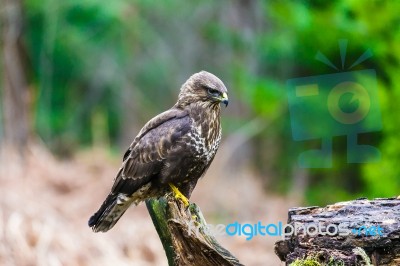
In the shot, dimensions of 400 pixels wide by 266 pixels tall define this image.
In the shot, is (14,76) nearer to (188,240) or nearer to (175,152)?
(175,152)

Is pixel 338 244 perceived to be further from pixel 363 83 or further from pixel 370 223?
pixel 363 83

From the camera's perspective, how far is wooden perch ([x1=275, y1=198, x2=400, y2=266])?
11.4 ft

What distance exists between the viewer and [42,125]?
18.3m

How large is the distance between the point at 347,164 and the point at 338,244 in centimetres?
968

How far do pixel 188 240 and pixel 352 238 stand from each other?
0.96m

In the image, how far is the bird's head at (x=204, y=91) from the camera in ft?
14.8

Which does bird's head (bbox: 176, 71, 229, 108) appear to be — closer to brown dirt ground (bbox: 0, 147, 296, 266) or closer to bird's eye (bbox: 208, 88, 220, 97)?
bird's eye (bbox: 208, 88, 220, 97)

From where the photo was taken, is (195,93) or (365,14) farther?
(365,14)

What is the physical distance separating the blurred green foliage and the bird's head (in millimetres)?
5186

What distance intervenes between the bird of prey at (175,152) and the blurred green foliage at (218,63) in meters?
5.22

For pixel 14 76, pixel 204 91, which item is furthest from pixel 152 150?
pixel 14 76

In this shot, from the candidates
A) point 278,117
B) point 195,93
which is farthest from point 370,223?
point 278,117

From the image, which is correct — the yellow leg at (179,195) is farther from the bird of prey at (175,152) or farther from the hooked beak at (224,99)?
the hooked beak at (224,99)

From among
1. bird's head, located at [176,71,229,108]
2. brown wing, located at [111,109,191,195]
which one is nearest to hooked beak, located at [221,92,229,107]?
bird's head, located at [176,71,229,108]
